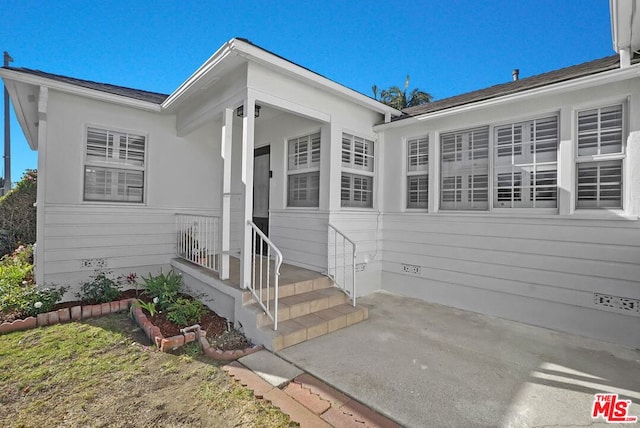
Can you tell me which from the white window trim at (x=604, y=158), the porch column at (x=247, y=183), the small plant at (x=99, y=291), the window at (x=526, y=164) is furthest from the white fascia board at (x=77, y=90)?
the white window trim at (x=604, y=158)

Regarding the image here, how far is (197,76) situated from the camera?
3.77 m

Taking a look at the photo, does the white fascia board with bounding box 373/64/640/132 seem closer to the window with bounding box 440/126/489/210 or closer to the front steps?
the window with bounding box 440/126/489/210

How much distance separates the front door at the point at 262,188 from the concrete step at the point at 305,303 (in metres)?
2.07

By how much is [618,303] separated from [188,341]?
4756 millimetres

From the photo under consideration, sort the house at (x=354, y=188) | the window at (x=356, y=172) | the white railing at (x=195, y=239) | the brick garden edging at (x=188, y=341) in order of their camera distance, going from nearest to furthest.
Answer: the brick garden edging at (x=188, y=341), the house at (x=354, y=188), the white railing at (x=195, y=239), the window at (x=356, y=172)

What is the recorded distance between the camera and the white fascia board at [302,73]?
312 centimetres

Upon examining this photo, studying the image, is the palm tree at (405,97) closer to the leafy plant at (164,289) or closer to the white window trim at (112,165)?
the white window trim at (112,165)

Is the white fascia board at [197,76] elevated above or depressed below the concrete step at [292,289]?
above

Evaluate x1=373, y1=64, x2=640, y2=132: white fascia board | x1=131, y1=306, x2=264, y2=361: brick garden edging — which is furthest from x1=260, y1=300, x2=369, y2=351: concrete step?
x1=373, y1=64, x2=640, y2=132: white fascia board

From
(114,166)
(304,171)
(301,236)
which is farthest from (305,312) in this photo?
(114,166)

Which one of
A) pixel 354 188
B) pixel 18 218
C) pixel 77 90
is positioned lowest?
pixel 18 218

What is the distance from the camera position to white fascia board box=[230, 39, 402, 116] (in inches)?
123

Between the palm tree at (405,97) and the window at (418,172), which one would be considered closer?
the window at (418,172)

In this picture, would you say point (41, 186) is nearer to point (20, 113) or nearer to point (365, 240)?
point (20, 113)
